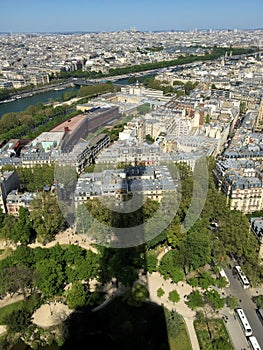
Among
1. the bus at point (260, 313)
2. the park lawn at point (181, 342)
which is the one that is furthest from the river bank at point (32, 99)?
the bus at point (260, 313)

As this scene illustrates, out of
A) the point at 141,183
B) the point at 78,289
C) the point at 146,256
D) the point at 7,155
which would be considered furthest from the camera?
the point at 7,155

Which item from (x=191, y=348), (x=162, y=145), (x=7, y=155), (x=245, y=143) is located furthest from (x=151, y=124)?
(x=191, y=348)

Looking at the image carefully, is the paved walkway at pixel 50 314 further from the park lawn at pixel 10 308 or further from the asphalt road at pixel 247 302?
the asphalt road at pixel 247 302

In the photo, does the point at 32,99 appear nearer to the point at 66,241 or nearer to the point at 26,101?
the point at 26,101

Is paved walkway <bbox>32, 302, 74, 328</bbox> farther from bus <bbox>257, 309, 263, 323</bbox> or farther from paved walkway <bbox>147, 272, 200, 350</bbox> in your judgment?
bus <bbox>257, 309, 263, 323</bbox>

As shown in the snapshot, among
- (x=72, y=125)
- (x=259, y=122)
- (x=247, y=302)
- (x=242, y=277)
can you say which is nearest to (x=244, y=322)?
(x=247, y=302)

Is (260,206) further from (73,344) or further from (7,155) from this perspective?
(7,155)
